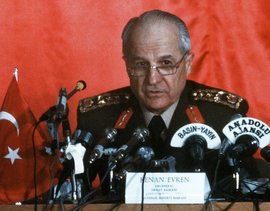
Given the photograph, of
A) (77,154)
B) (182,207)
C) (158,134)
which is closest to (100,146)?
(77,154)

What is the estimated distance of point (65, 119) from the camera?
2.13m

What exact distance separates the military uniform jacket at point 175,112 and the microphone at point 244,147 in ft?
2.15

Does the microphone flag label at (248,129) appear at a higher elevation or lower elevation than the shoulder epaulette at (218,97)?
lower

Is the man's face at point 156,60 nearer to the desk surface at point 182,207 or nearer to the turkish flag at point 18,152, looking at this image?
the turkish flag at point 18,152

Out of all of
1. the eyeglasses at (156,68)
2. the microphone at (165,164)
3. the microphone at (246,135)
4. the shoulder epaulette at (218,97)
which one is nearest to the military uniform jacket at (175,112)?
the shoulder epaulette at (218,97)

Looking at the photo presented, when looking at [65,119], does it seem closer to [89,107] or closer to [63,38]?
[89,107]

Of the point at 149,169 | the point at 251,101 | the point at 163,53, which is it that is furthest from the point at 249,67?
the point at 149,169

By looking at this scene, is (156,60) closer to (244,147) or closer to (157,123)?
(157,123)

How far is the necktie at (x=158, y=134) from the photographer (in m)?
2.57

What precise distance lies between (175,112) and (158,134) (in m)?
0.20

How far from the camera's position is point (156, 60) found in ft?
8.75

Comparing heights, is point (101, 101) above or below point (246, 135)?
above

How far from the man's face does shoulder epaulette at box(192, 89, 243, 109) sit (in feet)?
0.50

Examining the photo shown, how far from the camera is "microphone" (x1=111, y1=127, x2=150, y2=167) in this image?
2.07 meters
